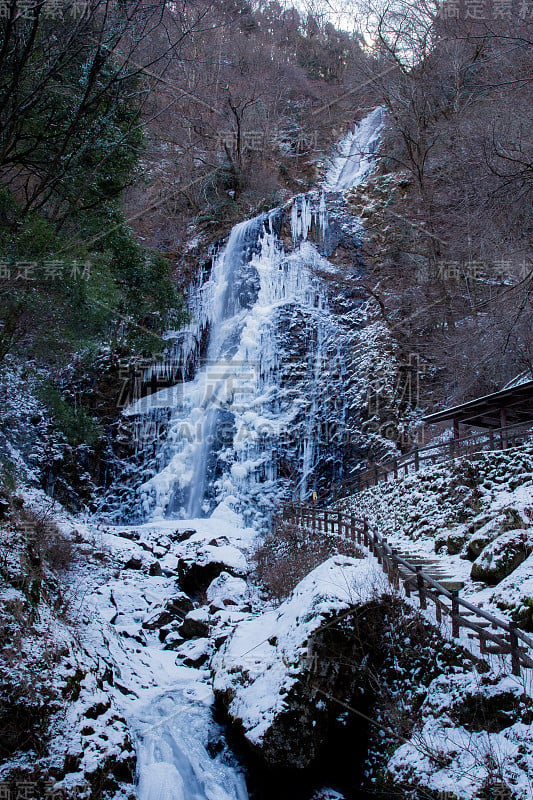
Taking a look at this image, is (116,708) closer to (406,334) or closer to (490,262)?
(490,262)

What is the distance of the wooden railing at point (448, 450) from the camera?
42.5 ft

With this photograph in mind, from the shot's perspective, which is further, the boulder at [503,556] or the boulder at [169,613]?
the boulder at [169,613]

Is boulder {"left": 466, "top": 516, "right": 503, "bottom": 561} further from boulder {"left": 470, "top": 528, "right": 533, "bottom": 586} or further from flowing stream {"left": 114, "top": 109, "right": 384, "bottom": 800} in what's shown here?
flowing stream {"left": 114, "top": 109, "right": 384, "bottom": 800}

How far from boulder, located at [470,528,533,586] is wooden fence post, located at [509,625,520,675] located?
8.57 feet

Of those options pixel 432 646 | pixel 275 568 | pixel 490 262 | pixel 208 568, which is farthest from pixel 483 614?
pixel 490 262

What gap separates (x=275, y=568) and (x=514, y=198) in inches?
395

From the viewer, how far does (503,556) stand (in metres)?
8.16

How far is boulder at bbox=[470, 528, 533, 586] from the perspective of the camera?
26.0 feet

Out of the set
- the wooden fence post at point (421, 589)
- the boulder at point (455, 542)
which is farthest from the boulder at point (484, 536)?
the wooden fence post at point (421, 589)

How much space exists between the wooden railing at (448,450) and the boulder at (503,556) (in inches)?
177

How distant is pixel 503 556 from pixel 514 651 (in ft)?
9.49

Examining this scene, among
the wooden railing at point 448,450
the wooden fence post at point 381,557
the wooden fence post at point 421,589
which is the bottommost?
the wooden fence post at point 421,589

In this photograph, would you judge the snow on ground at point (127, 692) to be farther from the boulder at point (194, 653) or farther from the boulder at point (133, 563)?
the boulder at point (133, 563)

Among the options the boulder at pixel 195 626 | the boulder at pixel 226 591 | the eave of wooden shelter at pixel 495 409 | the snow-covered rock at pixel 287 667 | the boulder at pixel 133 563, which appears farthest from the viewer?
the boulder at pixel 133 563
